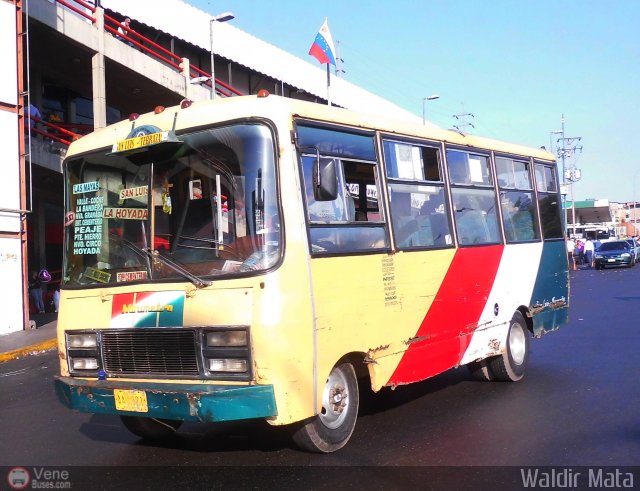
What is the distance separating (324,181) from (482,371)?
415 centimetres

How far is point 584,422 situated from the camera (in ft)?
20.7

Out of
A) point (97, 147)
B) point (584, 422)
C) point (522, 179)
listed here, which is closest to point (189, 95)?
point (522, 179)

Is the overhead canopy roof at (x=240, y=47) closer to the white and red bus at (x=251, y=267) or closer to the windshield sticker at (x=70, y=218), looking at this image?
the white and red bus at (x=251, y=267)

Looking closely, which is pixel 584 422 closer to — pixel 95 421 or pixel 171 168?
pixel 171 168

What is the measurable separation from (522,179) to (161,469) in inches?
225

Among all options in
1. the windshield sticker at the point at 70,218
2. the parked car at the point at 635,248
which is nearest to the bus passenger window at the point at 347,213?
the windshield sticker at the point at 70,218

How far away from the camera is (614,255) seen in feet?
120

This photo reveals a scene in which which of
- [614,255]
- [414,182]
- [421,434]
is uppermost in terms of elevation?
[414,182]

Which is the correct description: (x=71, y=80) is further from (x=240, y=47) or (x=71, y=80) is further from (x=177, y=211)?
(x=177, y=211)

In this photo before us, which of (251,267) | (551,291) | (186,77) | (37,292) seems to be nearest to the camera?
(251,267)

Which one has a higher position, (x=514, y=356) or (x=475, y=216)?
(x=475, y=216)

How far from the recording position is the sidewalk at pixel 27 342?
42.6 feet

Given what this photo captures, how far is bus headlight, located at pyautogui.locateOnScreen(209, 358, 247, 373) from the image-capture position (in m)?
4.90

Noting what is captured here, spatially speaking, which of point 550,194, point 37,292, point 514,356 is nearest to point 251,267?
point 514,356
